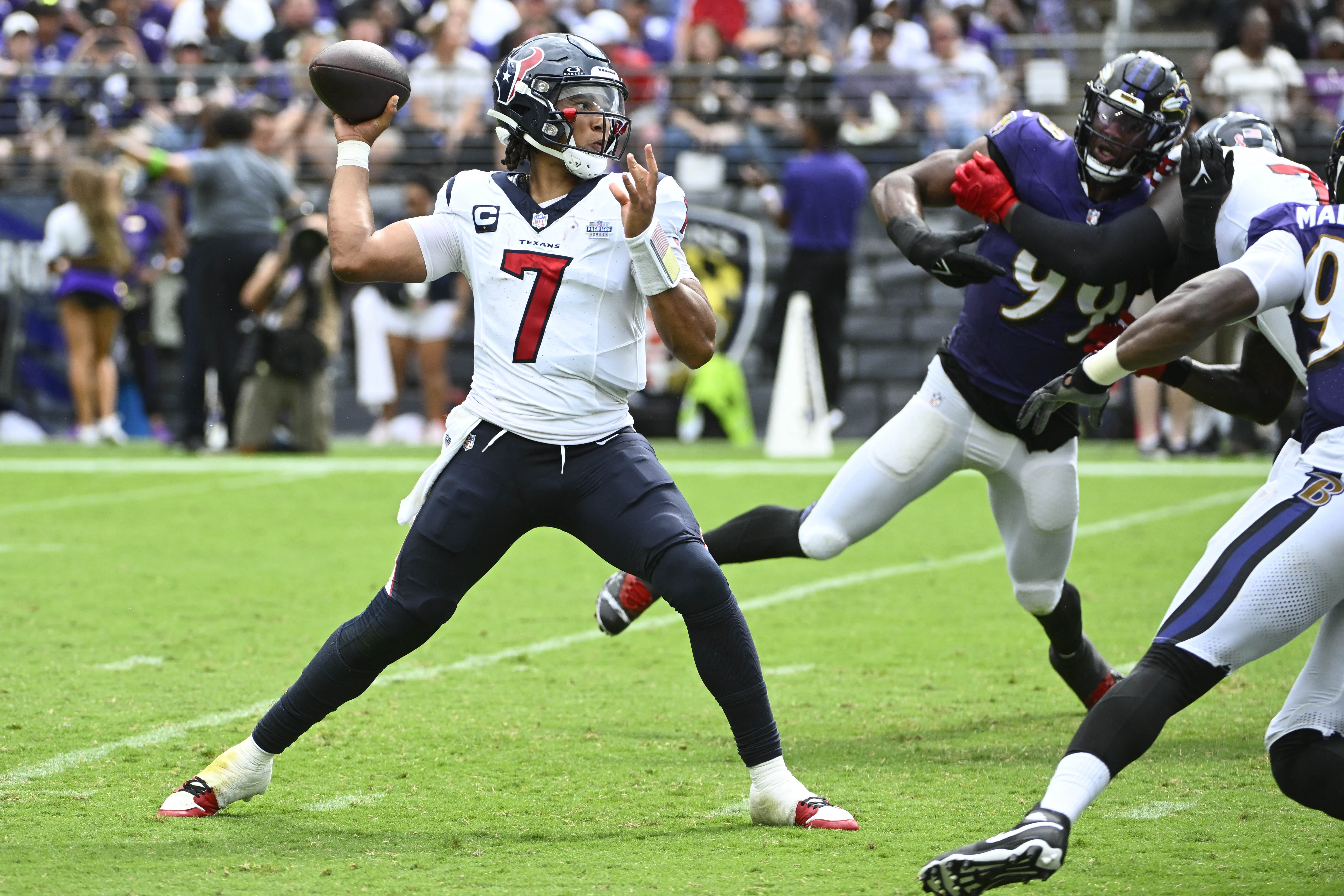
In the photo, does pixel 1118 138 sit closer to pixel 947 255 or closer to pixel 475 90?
pixel 947 255

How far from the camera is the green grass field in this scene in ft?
11.2

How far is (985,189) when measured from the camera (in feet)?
14.9

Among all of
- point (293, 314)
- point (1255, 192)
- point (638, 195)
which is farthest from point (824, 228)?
point (638, 195)

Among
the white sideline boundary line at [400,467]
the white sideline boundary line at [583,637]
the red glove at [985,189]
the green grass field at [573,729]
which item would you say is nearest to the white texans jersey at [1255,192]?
the red glove at [985,189]

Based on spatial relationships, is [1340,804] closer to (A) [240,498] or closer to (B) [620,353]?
(B) [620,353]

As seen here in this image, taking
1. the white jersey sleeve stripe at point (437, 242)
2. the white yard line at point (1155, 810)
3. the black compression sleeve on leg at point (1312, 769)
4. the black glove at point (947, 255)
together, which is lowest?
the white yard line at point (1155, 810)

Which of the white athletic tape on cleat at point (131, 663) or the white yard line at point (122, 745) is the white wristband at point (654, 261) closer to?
the white yard line at point (122, 745)

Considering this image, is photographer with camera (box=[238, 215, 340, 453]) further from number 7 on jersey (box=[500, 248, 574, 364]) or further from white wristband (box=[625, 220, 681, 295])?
white wristband (box=[625, 220, 681, 295])

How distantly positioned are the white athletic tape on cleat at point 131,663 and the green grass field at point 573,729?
2 centimetres

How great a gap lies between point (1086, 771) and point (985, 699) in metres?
2.11

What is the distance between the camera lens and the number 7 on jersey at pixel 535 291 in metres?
3.75

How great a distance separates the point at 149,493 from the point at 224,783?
6.49 m

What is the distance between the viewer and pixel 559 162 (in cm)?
385

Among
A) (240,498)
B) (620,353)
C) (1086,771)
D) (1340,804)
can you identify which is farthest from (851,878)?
(240,498)
